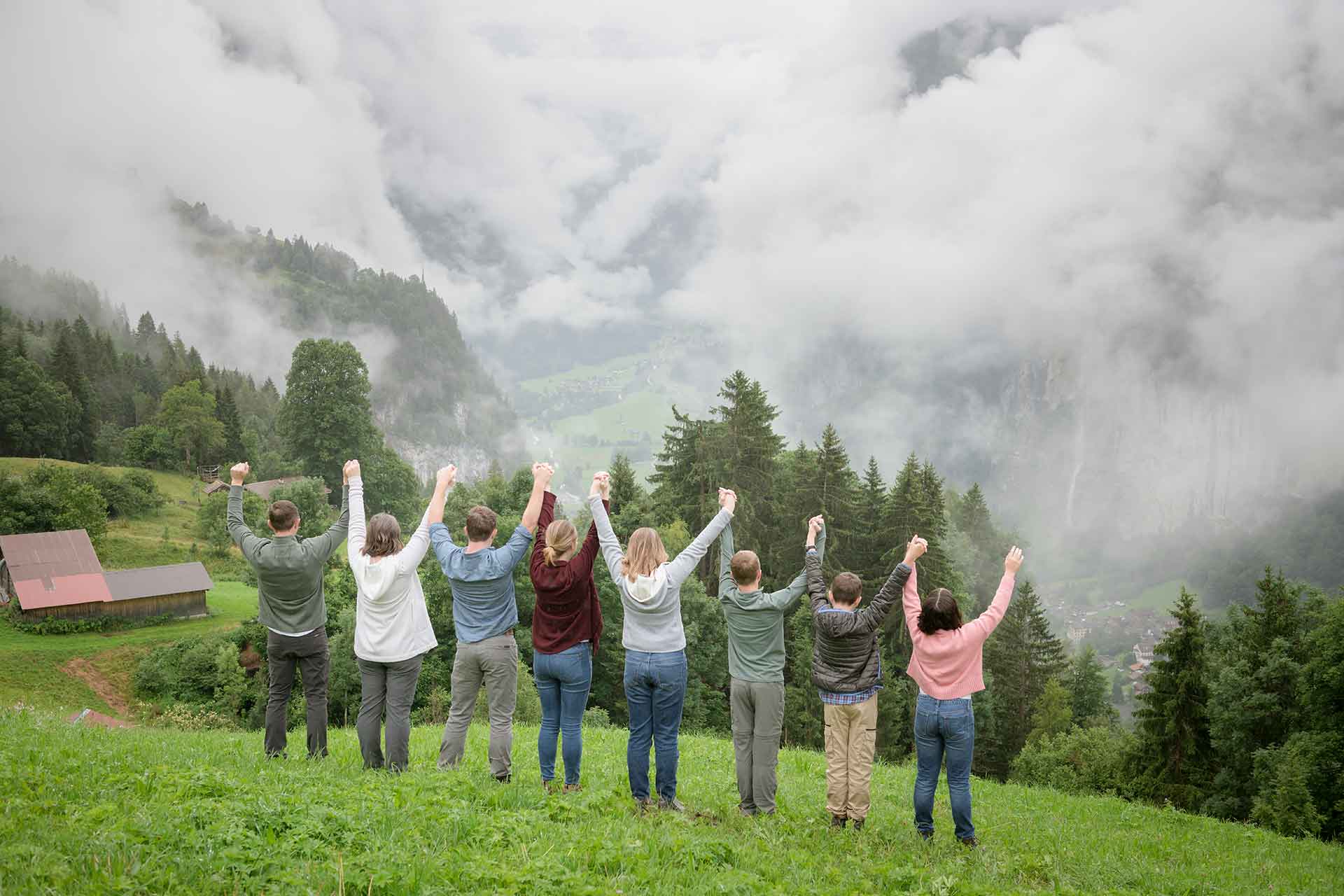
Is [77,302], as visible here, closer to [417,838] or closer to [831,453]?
[831,453]

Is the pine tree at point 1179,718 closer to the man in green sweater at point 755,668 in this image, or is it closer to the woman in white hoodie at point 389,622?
the man in green sweater at point 755,668

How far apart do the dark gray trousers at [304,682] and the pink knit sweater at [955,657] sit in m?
5.98

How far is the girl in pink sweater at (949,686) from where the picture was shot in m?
6.95

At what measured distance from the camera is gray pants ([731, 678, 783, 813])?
7289mm

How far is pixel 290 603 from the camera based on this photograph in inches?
299

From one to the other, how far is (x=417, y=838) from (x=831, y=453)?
43898 millimetres

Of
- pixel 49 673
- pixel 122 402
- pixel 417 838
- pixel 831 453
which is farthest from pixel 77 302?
pixel 417 838

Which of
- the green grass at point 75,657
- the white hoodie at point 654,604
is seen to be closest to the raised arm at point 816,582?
the white hoodie at point 654,604

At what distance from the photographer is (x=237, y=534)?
775cm

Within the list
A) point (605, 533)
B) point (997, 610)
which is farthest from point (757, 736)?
point (997, 610)

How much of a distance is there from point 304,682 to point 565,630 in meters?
3.12

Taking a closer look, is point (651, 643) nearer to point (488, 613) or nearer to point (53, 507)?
point (488, 613)

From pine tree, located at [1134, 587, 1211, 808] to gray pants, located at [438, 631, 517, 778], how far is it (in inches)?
1314

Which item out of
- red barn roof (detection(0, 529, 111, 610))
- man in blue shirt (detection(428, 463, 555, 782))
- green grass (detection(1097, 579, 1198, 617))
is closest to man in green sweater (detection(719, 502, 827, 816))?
man in blue shirt (detection(428, 463, 555, 782))
